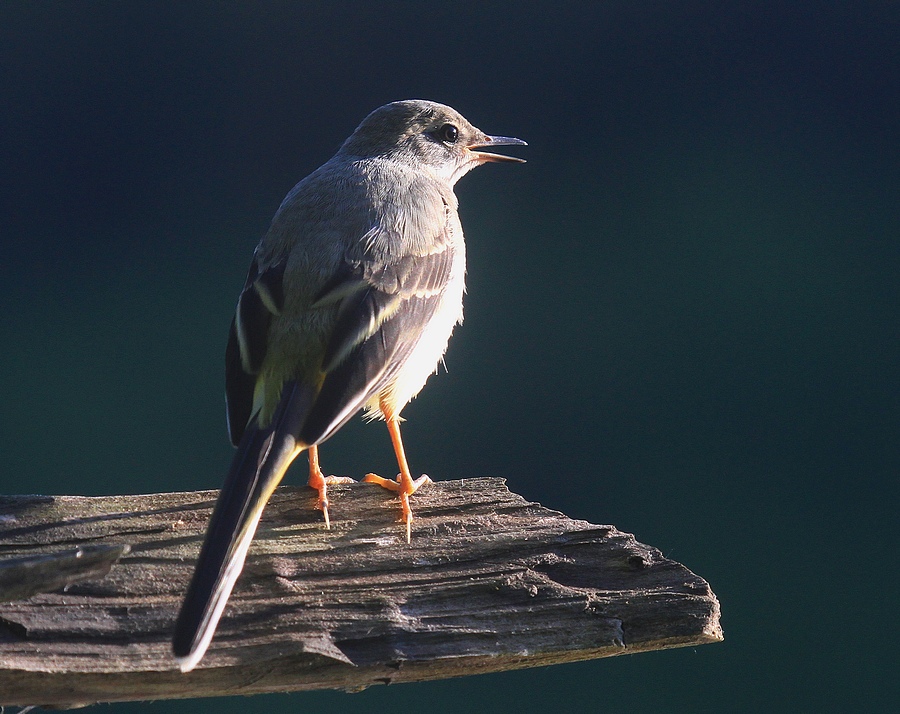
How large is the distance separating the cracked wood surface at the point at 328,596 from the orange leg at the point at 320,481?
5 cm

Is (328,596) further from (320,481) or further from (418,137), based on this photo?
(418,137)

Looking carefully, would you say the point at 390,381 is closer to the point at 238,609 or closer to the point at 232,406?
the point at 232,406

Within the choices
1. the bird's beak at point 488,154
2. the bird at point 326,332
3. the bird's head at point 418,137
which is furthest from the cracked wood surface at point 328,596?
the bird's beak at point 488,154

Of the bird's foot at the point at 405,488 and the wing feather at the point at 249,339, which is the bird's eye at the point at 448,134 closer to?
the wing feather at the point at 249,339

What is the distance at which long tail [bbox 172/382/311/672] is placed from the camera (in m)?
2.95

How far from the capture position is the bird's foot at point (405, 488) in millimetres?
3885

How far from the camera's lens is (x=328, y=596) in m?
3.48

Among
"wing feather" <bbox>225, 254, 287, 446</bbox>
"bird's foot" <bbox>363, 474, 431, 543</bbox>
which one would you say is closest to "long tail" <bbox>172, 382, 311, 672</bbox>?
"wing feather" <bbox>225, 254, 287, 446</bbox>

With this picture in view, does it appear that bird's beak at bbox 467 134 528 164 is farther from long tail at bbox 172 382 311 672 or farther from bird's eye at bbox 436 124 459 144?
long tail at bbox 172 382 311 672

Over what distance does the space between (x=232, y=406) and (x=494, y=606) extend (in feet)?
4.12

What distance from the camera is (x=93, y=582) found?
3.36m

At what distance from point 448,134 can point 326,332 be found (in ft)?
8.58

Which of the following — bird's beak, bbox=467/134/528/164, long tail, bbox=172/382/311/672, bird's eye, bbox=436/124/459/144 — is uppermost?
bird's eye, bbox=436/124/459/144

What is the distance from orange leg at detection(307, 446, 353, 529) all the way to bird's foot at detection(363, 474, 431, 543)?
15 cm
